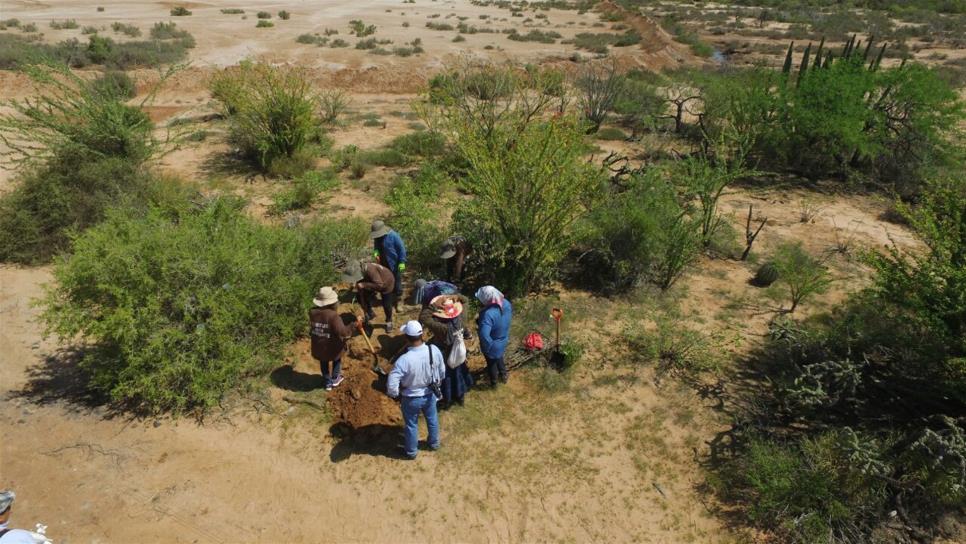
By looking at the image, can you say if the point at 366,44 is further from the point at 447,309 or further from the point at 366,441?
the point at 366,441

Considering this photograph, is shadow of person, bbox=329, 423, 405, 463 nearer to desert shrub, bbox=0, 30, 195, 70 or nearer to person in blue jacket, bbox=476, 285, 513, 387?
person in blue jacket, bbox=476, 285, 513, 387

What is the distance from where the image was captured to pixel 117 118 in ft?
31.4

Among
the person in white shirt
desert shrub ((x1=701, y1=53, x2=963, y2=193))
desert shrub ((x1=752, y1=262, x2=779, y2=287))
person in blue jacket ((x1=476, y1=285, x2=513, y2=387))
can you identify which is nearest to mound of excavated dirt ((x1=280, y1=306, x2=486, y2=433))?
person in blue jacket ((x1=476, y1=285, x2=513, y2=387))

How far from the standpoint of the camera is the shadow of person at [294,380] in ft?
20.2

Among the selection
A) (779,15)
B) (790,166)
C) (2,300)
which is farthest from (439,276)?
(779,15)

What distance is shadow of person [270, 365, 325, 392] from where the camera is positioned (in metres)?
6.16

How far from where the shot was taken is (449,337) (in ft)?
17.9

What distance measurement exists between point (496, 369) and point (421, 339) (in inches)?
57.9

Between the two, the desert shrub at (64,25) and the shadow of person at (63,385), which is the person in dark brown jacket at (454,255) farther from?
the desert shrub at (64,25)

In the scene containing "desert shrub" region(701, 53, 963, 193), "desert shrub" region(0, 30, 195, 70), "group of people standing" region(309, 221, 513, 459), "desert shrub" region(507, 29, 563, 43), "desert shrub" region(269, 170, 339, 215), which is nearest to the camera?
"group of people standing" region(309, 221, 513, 459)

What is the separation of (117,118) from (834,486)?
12.1 meters

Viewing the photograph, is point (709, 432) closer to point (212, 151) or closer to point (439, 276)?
point (439, 276)

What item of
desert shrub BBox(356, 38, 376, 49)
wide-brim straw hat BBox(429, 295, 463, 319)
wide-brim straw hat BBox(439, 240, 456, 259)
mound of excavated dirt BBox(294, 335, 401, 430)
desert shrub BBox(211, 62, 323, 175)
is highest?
desert shrub BBox(356, 38, 376, 49)

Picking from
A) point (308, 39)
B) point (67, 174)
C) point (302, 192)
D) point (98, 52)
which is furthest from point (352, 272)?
point (308, 39)
